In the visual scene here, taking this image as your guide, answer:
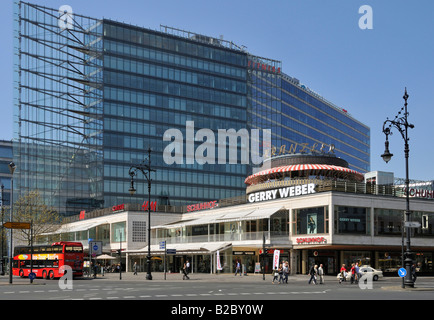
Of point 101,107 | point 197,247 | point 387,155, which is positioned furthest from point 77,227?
point 387,155

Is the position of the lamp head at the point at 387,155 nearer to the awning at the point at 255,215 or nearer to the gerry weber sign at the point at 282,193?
the gerry weber sign at the point at 282,193

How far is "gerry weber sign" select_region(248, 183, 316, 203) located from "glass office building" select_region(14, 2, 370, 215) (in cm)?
5539

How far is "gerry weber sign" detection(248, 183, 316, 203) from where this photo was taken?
62078 mm

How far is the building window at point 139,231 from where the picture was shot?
86000mm

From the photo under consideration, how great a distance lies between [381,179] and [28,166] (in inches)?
2770

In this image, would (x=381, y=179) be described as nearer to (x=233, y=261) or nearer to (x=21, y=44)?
(x=233, y=261)

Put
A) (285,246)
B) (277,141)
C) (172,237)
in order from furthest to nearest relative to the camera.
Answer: (277,141) → (172,237) → (285,246)

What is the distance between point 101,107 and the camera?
118 m

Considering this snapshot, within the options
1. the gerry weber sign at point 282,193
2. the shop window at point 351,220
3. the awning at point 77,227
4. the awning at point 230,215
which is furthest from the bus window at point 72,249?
the awning at point 77,227

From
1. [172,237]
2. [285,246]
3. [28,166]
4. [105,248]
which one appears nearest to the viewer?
[285,246]

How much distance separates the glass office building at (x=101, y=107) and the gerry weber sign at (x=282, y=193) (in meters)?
55.4

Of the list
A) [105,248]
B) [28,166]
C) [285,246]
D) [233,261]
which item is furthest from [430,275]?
[28,166]

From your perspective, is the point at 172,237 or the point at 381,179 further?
the point at 381,179

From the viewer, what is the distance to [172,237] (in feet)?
261
